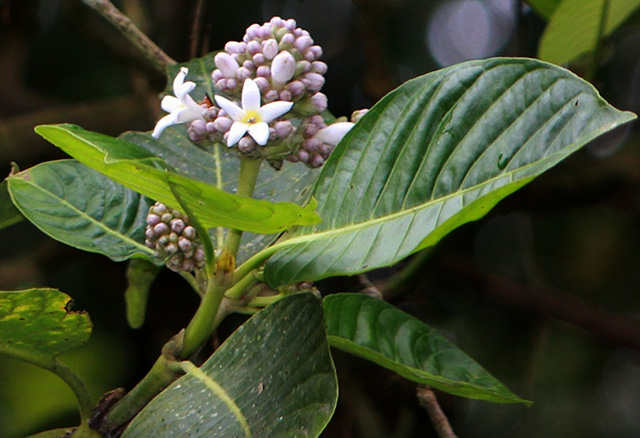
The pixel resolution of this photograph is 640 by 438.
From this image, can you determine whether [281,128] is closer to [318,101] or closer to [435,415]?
[318,101]

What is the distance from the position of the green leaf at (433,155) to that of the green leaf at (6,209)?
1.84 ft

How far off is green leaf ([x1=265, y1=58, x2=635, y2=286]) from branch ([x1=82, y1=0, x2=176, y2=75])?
577 mm

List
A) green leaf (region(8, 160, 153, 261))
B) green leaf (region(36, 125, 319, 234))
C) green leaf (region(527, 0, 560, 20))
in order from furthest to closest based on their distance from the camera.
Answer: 1. green leaf (region(527, 0, 560, 20))
2. green leaf (region(8, 160, 153, 261))
3. green leaf (region(36, 125, 319, 234))

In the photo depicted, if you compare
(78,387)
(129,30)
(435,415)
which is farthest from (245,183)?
(129,30)

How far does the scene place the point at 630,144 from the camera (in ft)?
5.90

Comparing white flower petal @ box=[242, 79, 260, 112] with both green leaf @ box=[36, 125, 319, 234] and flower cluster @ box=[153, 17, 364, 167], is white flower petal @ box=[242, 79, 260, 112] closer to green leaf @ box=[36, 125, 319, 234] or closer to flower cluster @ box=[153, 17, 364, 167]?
flower cluster @ box=[153, 17, 364, 167]

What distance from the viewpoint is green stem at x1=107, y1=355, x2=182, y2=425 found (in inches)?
32.7

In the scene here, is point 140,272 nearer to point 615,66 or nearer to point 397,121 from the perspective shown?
point 397,121

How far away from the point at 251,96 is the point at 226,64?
0.08 m

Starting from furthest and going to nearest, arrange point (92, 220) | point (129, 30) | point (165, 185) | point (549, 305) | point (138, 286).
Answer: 1. point (549, 305)
2. point (129, 30)
3. point (138, 286)
4. point (92, 220)
5. point (165, 185)

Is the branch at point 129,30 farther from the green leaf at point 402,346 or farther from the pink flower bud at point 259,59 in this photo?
the green leaf at point 402,346

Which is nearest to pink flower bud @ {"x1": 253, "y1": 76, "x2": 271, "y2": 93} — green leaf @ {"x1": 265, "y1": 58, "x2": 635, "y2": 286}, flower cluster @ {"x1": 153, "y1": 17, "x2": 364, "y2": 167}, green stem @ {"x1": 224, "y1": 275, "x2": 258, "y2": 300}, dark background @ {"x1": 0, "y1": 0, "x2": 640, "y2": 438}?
flower cluster @ {"x1": 153, "y1": 17, "x2": 364, "y2": 167}

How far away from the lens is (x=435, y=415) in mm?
1108

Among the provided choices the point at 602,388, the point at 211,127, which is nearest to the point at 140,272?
the point at 211,127
